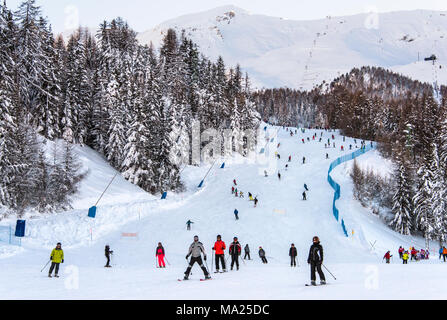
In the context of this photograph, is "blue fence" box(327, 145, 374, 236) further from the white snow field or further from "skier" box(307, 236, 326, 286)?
"skier" box(307, 236, 326, 286)

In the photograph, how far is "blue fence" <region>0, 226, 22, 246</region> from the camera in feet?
71.6

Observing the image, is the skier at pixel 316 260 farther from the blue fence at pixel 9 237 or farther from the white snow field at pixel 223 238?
the blue fence at pixel 9 237

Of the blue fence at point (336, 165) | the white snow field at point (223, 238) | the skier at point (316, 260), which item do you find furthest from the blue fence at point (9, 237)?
the blue fence at point (336, 165)

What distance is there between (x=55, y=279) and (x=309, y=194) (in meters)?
32.5

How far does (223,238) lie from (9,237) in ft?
47.9

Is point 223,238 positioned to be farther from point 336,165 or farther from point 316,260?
point 336,165

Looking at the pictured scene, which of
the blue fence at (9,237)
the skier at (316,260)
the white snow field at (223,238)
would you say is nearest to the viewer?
the white snow field at (223,238)

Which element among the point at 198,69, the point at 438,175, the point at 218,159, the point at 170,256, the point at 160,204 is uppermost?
the point at 198,69

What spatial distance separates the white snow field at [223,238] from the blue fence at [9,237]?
654 millimetres

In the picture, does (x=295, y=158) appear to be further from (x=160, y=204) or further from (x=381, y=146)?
(x=160, y=204)

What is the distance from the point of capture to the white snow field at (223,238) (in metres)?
10.2

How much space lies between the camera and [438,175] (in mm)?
42406
